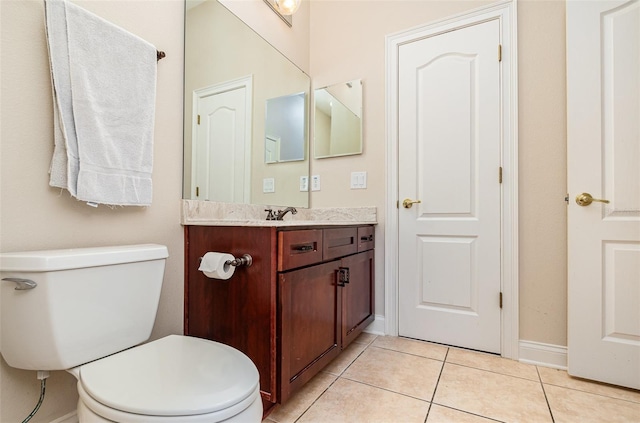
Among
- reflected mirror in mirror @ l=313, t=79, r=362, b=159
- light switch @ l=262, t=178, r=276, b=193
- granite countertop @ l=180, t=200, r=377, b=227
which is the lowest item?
granite countertop @ l=180, t=200, r=377, b=227

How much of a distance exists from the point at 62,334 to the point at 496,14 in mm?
2493

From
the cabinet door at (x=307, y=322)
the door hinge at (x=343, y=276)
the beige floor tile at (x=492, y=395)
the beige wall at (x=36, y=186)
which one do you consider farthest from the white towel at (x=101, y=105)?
the beige floor tile at (x=492, y=395)

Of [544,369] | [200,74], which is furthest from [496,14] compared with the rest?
[544,369]

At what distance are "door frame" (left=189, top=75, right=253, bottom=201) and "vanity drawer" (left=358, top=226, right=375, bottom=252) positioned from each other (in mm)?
714

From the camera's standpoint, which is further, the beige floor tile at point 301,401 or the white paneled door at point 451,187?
the white paneled door at point 451,187

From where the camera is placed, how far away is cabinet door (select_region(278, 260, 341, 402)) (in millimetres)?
1155

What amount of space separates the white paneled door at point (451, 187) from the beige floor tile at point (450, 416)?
2.23ft

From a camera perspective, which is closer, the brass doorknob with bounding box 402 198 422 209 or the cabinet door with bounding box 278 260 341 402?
the cabinet door with bounding box 278 260 341 402

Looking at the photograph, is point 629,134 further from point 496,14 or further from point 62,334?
point 62,334

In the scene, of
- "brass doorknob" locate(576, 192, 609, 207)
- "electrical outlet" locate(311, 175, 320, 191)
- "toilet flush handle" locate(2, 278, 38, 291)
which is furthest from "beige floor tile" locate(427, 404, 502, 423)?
"electrical outlet" locate(311, 175, 320, 191)

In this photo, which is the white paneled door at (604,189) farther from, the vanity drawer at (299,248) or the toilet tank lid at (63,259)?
the toilet tank lid at (63,259)

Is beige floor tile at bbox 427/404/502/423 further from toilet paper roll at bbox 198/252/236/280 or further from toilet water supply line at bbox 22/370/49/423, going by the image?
toilet water supply line at bbox 22/370/49/423

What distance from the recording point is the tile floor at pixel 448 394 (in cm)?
121

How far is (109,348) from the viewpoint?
98 cm
